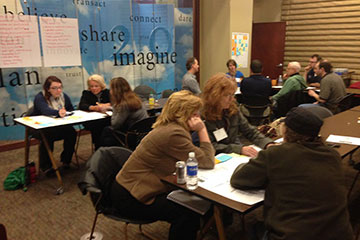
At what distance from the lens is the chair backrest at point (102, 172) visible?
6.23ft

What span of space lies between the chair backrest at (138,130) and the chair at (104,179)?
49.1 inches

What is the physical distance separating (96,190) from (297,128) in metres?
1.20

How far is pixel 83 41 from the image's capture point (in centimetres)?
543

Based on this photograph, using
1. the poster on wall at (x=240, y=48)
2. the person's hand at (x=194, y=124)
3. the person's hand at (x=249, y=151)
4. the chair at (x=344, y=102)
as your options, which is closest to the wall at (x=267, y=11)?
the poster on wall at (x=240, y=48)

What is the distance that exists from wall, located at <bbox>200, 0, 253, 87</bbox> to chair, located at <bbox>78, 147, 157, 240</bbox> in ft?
18.1

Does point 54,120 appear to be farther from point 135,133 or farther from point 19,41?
point 19,41

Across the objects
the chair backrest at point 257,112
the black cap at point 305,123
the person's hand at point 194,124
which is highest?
the black cap at point 305,123

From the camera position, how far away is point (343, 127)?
3.01 m

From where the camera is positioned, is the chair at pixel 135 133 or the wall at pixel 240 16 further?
the wall at pixel 240 16

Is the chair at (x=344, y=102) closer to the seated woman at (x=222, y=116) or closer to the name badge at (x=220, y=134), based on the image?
the seated woman at (x=222, y=116)

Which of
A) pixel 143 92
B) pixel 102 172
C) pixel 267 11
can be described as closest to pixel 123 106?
pixel 102 172

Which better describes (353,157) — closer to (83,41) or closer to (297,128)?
(297,128)

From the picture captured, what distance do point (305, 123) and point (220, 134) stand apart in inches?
42.9

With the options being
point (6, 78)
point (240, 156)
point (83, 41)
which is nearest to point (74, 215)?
point (240, 156)
